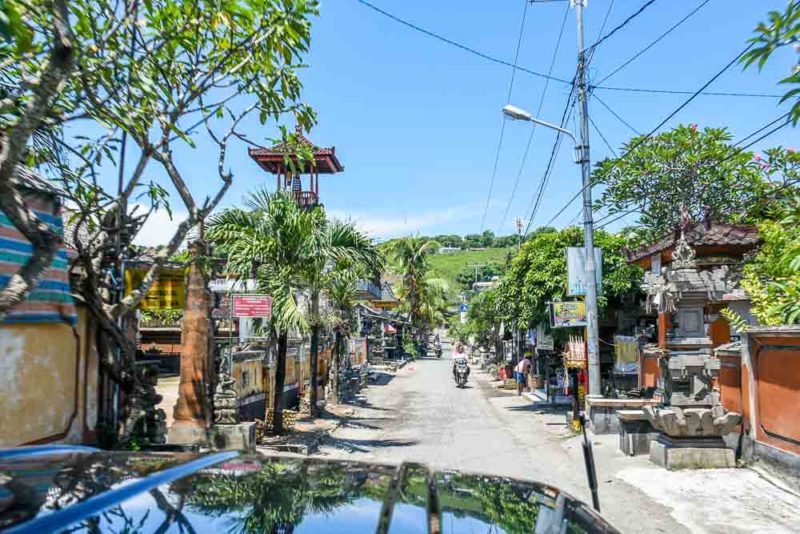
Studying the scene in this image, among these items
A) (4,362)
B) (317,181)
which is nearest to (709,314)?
(4,362)

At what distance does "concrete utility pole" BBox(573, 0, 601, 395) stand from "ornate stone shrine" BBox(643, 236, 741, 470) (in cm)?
172

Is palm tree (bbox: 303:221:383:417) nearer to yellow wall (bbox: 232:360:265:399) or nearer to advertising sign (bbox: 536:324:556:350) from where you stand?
yellow wall (bbox: 232:360:265:399)

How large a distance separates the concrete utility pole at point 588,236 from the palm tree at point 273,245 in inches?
235

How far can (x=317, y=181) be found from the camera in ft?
120

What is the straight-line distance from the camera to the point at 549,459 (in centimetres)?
1152

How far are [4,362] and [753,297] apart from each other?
1100 centimetres

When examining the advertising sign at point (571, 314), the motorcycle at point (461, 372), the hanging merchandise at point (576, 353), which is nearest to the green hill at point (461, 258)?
the motorcycle at point (461, 372)

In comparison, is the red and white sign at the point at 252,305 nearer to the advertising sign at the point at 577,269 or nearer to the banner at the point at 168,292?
the banner at the point at 168,292

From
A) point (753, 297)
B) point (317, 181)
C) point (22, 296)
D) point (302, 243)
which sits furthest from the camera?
point (317, 181)

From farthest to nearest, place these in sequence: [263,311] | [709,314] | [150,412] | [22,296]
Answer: [709,314]
[263,311]
[150,412]
[22,296]

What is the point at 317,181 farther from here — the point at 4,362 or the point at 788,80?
the point at 788,80

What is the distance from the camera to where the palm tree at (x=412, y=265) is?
50.8 meters

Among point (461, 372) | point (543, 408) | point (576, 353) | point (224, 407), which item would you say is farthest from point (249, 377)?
point (461, 372)

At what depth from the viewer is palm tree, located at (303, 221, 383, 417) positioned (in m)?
13.1
